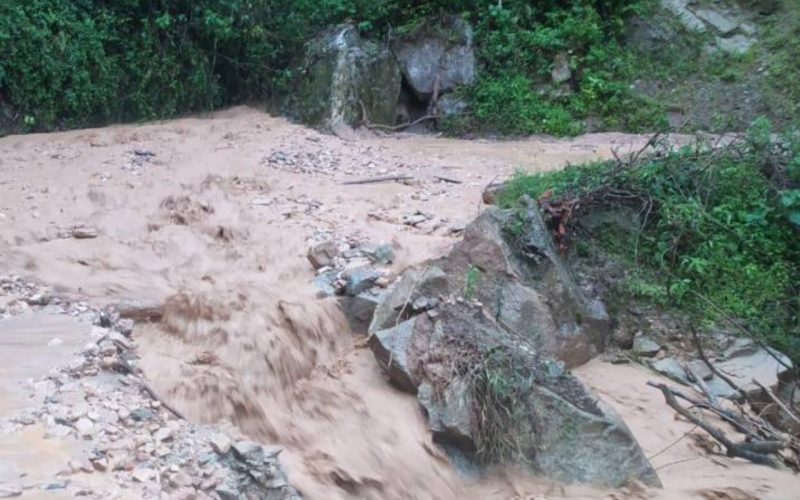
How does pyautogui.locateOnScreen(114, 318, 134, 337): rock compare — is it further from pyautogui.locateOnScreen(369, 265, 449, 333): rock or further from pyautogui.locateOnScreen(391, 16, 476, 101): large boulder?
pyautogui.locateOnScreen(391, 16, 476, 101): large boulder

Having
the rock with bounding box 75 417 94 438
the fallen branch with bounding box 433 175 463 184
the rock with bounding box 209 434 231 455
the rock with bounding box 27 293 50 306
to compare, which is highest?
the rock with bounding box 75 417 94 438

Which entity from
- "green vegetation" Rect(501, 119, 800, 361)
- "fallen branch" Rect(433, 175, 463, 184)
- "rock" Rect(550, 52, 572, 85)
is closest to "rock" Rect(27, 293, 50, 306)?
"green vegetation" Rect(501, 119, 800, 361)

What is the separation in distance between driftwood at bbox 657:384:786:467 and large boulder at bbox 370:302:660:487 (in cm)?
48

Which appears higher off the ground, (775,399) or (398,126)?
(398,126)

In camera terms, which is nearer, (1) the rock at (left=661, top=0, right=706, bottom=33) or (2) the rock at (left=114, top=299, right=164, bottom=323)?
(2) the rock at (left=114, top=299, right=164, bottom=323)

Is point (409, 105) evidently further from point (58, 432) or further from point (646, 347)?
point (58, 432)

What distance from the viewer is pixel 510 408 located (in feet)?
14.8

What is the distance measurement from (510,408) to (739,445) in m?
1.35

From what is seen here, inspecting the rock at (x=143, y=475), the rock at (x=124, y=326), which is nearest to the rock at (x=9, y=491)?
the rock at (x=143, y=475)

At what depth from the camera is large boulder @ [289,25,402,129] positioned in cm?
991

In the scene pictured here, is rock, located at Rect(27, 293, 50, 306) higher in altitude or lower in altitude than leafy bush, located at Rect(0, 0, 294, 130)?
lower

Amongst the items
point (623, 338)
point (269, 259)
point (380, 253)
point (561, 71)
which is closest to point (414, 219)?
point (380, 253)

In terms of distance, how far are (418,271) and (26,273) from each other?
Answer: 2598mm

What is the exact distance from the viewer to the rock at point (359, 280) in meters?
5.42
